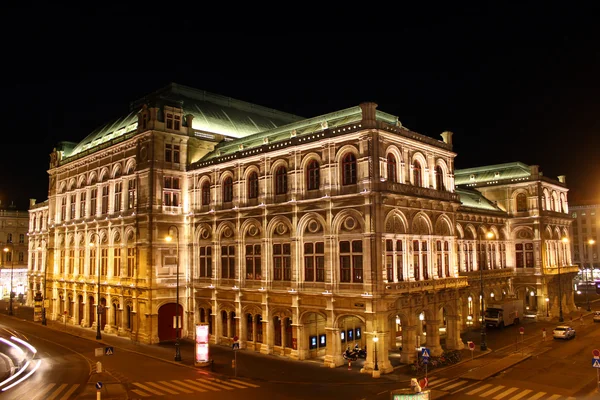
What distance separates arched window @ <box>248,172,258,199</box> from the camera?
4997 centimetres

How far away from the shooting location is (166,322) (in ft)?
→ 179

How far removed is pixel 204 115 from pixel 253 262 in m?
22.2

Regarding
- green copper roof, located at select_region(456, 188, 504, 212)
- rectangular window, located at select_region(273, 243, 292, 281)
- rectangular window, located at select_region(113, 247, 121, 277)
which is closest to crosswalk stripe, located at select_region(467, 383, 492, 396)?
rectangular window, located at select_region(273, 243, 292, 281)

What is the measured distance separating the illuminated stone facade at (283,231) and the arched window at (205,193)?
0.91 feet

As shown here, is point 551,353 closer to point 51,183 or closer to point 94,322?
point 94,322

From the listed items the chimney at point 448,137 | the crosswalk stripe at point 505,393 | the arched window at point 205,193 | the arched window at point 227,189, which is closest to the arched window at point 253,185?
the arched window at point 227,189

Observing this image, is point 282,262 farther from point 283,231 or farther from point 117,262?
point 117,262

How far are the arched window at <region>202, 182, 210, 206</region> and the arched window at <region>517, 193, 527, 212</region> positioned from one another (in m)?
43.3

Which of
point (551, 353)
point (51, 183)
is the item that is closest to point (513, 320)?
point (551, 353)

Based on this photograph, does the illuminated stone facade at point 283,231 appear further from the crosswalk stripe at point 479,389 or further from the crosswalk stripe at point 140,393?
the crosswalk stripe at point 140,393

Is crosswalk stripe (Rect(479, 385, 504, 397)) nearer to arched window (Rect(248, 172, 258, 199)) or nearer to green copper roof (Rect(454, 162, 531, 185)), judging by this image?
arched window (Rect(248, 172, 258, 199))

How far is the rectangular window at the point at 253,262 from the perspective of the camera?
49.0 metres

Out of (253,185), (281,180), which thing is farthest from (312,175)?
(253,185)

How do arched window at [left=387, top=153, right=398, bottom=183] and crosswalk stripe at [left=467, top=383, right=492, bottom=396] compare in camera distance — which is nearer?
crosswalk stripe at [left=467, top=383, right=492, bottom=396]
